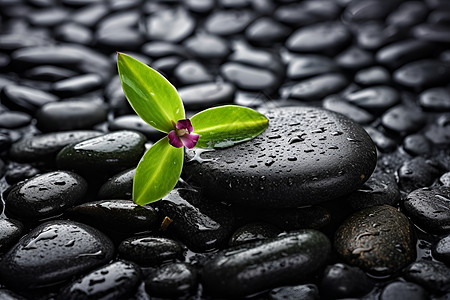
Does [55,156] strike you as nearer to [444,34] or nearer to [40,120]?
[40,120]

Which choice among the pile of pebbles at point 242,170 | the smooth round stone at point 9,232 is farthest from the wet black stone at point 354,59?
the smooth round stone at point 9,232

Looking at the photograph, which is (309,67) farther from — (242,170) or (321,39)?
(242,170)

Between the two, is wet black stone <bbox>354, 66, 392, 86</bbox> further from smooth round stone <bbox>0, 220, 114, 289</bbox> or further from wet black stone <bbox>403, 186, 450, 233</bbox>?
smooth round stone <bbox>0, 220, 114, 289</bbox>

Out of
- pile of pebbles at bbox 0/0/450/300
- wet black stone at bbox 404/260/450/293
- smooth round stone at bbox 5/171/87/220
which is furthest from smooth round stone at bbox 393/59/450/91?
smooth round stone at bbox 5/171/87/220

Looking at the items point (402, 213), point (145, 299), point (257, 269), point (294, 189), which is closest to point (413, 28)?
point (402, 213)

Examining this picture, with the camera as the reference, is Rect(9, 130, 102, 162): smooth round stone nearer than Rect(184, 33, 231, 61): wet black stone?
Yes

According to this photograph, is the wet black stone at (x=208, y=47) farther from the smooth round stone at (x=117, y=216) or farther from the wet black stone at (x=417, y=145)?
A: the smooth round stone at (x=117, y=216)
